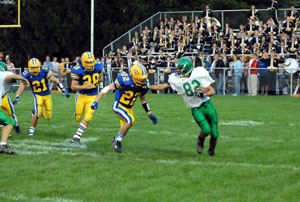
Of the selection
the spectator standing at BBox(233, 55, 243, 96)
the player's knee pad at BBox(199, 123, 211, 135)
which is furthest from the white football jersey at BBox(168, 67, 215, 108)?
the spectator standing at BBox(233, 55, 243, 96)

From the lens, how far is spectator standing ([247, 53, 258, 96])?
68.5 ft

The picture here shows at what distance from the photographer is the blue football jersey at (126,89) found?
352 inches

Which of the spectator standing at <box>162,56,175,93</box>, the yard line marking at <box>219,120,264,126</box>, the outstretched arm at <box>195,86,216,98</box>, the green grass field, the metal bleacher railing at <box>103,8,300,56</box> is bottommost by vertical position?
the green grass field

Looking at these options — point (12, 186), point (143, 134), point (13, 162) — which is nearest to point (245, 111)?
point (143, 134)

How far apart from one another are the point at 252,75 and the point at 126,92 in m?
12.5

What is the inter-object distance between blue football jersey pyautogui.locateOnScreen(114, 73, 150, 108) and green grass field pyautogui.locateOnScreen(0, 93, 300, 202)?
78cm

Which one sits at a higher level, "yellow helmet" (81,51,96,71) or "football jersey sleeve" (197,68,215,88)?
"yellow helmet" (81,51,96,71)

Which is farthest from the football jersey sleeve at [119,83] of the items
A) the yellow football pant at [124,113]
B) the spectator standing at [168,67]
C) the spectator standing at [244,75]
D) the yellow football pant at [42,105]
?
the spectator standing at [168,67]

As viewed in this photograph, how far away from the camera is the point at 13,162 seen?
7.71m

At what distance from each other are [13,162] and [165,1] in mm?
27740

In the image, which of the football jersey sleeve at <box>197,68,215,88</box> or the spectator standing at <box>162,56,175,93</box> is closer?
the football jersey sleeve at <box>197,68,215,88</box>

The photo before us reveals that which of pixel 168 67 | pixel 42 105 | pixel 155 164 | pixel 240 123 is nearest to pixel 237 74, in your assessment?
pixel 168 67

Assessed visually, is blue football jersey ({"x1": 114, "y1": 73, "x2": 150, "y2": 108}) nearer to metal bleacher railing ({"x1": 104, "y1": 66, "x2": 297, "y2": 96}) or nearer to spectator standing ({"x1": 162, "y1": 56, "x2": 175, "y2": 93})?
metal bleacher railing ({"x1": 104, "y1": 66, "x2": 297, "y2": 96})

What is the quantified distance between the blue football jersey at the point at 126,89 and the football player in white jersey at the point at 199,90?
0.53m
